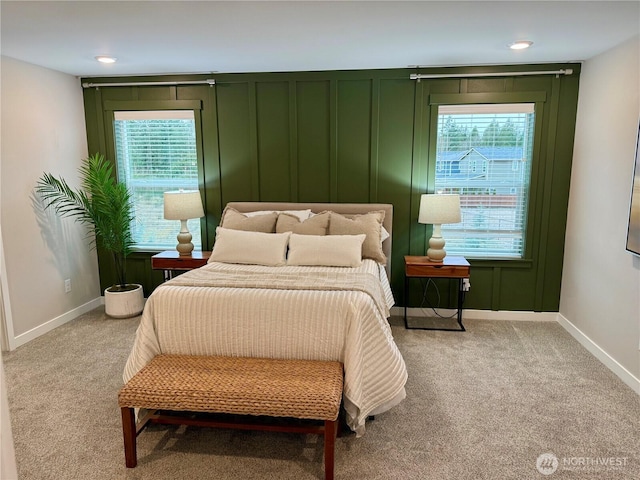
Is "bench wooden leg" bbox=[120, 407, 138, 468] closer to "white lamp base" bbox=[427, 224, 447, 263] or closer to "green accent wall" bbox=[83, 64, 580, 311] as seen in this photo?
"green accent wall" bbox=[83, 64, 580, 311]

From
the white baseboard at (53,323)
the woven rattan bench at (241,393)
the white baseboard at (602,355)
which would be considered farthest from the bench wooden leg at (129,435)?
the white baseboard at (602,355)

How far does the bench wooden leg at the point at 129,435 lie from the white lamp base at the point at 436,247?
108 inches

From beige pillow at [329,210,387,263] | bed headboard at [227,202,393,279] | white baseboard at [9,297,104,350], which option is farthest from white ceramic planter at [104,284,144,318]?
beige pillow at [329,210,387,263]

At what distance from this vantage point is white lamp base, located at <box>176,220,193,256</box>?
13.7 feet

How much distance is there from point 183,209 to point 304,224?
1.19 m

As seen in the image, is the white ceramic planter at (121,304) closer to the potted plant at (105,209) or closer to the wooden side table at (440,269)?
the potted plant at (105,209)

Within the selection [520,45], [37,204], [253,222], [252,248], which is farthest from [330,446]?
[37,204]

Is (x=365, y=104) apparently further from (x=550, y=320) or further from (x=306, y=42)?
(x=550, y=320)

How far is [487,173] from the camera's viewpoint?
4102 mm

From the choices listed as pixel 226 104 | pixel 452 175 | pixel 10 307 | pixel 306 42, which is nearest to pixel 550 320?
pixel 452 175

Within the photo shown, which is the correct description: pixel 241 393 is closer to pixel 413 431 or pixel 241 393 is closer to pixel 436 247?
pixel 413 431

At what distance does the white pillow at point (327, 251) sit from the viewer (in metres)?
3.42

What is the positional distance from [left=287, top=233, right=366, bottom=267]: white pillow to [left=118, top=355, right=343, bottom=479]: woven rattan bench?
1184 millimetres

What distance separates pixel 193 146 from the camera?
173 inches
